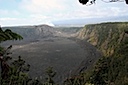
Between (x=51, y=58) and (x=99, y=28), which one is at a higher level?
(x=99, y=28)

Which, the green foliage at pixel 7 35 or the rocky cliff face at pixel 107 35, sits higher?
the green foliage at pixel 7 35

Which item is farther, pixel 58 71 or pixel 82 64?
pixel 82 64

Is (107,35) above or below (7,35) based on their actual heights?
below

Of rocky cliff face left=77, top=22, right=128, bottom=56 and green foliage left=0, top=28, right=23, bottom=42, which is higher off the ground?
green foliage left=0, top=28, right=23, bottom=42

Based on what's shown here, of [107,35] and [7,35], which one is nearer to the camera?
[7,35]

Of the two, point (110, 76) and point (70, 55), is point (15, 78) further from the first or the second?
point (70, 55)

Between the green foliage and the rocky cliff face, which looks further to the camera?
the rocky cliff face

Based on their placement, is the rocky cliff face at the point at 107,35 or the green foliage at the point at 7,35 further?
the rocky cliff face at the point at 107,35

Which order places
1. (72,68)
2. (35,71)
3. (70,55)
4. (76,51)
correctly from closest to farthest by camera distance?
(35,71) < (72,68) < (70,55) < (76,51)

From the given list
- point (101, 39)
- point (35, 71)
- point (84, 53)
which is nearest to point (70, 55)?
point (84, 53)

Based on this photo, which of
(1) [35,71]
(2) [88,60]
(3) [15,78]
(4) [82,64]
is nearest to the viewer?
(3) [15,78]
